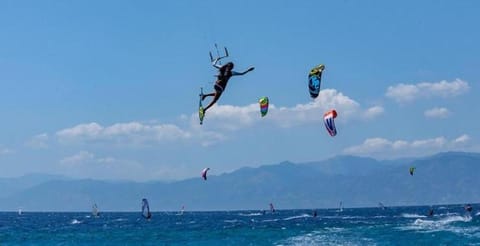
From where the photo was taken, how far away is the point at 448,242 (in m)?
42.5

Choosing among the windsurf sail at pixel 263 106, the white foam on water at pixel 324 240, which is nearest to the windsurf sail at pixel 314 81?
the windsurf sail at pixel 263 106

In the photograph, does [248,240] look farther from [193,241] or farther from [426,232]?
[426,232]

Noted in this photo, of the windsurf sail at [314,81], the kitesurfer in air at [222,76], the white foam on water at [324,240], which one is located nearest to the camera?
the kitesurfer in air at [222,76]

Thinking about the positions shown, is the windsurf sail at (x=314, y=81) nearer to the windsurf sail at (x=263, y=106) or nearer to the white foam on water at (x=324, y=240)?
the windsurf sail at (x=263, y=106)

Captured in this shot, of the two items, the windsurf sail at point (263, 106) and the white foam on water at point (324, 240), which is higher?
the windsurf sail at point (263, 106)

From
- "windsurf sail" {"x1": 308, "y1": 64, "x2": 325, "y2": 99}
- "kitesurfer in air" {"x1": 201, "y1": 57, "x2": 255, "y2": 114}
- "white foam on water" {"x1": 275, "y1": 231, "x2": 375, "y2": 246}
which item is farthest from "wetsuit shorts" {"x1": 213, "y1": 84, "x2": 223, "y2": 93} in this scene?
"white foam on water" {"x1": 275, "y1": 231, "x2": 375, "y2": 246}

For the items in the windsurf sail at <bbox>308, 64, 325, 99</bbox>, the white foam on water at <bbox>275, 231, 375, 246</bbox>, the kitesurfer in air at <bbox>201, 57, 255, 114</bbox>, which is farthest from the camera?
the white foam on water at <bbox>275, 231, 375, 246</bbox>

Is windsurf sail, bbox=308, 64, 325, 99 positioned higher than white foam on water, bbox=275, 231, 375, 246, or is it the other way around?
windsurf sail, bbox=308, 64, 325, 99

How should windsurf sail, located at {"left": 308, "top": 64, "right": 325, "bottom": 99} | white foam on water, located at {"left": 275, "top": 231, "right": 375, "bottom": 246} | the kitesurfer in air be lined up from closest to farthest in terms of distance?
the kitesurfer in air < windsurf sail, located at {"left": 308, "top": 64, "right": 325, "bottom": 99} < white foam on water, located at {"left": 275, "top": 231, "right": 375, "bottom": 246}

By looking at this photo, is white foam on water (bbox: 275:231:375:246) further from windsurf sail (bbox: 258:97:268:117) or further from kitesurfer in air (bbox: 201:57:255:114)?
kitesurfer in air (bbox: 201:57:255:114)

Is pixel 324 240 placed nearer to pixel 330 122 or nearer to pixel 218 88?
pixel 330 122

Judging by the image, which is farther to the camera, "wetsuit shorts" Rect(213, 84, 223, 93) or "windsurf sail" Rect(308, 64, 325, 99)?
"windsurf sail" Rect(308, 64, 325, 99)

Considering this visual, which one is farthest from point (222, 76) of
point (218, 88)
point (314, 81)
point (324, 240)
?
point (324, 240)

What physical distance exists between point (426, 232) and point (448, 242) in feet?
23.3
